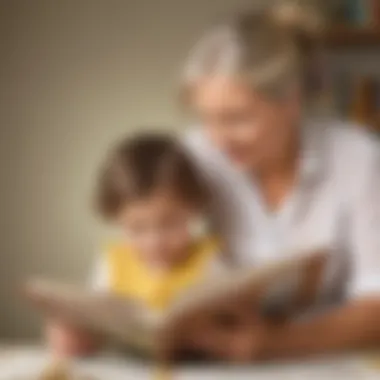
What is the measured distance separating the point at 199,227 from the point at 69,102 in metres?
0.23

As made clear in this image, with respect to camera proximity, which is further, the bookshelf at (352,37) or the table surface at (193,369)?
the bookshelf at (352,37)

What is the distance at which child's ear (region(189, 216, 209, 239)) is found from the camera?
115 cm

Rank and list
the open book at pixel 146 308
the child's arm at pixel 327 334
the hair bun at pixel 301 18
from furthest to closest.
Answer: the hair bun at pixel 301 18 → the child's arm at pixel 327 334 → the open book at pixel 146 308

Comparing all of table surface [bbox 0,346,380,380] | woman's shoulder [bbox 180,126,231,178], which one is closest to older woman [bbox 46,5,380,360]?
woman's shoulder [bbox 180,126,231,178]

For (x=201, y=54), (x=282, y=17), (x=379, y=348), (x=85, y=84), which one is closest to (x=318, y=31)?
(x=282, y=17)

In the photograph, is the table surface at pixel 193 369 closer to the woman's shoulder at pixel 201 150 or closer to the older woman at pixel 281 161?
the older woman at pixel 281 161

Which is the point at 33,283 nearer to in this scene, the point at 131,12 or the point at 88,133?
the point at 88,133

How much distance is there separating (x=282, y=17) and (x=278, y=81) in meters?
0.09

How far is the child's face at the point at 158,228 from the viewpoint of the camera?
3.59 feet

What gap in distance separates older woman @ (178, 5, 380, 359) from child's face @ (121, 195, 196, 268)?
0.29 feet

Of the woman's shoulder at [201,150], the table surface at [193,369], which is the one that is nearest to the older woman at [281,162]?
the woman's shoulder at [201,150]

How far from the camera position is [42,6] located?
117cm

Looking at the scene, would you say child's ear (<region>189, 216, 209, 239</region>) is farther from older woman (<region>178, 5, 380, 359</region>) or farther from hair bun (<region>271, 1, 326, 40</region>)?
hair bun (<region>271, 1, 326, 40</region>)

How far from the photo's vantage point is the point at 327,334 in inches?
43.3
